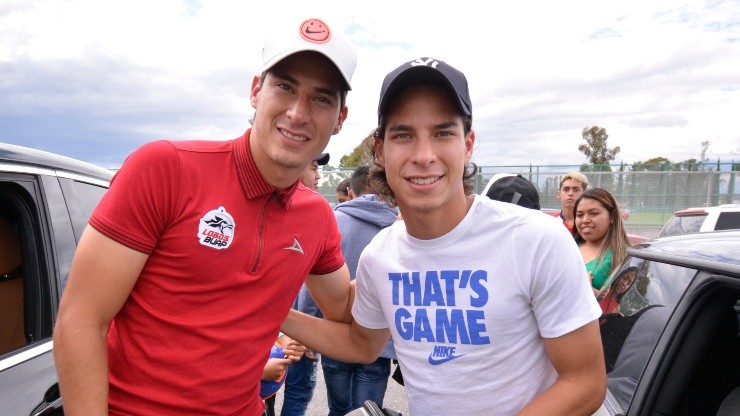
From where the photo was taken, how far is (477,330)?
1.60 meters

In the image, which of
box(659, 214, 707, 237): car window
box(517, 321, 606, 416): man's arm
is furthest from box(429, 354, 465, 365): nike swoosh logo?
box(659, 214, 707, 237): car window

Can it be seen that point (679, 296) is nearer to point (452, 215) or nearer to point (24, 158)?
point (452, 215)

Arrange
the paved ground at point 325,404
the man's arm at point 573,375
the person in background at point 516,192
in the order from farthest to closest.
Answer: the paved ground at point 325,404
the person in background at point 516,192
the man's arm at point 573,375

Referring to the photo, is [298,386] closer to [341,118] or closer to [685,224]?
[341,118]

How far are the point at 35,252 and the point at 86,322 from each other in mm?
788

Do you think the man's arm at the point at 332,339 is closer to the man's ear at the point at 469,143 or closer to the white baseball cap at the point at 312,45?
Result: the man's ear at the point at 469,143

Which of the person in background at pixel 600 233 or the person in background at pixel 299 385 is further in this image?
the person in background at pixel 600 233

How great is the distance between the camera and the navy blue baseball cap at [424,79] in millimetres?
1677

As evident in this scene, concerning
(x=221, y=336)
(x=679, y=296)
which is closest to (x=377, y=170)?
(x=221, y=336)

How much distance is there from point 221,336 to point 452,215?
2.52ft

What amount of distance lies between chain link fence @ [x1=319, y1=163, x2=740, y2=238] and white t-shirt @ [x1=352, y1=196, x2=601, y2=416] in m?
15.6

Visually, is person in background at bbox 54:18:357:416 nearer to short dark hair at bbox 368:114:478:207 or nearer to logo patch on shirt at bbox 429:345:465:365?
short dark hair at bbox 368:114:478:207

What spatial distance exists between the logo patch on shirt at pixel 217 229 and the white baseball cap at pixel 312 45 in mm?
487

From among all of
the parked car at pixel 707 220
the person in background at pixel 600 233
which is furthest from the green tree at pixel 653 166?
the person in background at pixel 600 233
